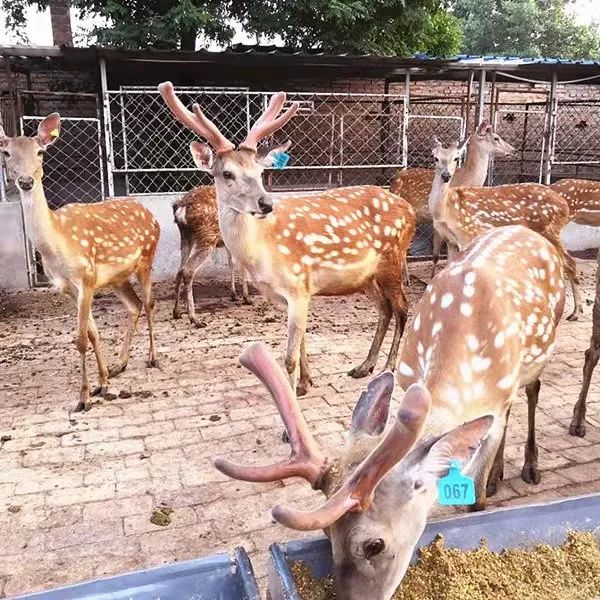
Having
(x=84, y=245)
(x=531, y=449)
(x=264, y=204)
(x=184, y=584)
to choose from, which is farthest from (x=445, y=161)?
(x=184, y=584)

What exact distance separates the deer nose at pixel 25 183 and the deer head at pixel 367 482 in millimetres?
3339

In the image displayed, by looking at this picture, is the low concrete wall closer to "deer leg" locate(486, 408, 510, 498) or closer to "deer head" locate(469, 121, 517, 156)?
"deer head" locate(469, 121, 517, 156)

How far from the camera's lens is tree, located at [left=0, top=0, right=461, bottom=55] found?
10.1 meters

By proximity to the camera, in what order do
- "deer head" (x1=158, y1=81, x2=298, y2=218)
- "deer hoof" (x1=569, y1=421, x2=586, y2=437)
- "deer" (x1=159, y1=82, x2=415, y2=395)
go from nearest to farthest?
"deer hoof" (x1=569, y1=421, x2=586, y2=437) → "deer head" (x1=158, y1=81, x2=298, y2=218) → "deer" (x1=159, y1=82, x2=415, y2=395)

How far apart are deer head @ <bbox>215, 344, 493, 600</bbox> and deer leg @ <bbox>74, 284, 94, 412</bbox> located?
2950 millimetres

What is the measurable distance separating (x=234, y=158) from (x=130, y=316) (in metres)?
1.87

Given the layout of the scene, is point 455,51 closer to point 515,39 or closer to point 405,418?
point 515,39

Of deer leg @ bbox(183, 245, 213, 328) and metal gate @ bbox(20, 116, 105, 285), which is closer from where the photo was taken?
deer leg @ bbox(183, 245, 213, 328)

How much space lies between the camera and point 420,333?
292 cm

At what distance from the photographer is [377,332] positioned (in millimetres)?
5328

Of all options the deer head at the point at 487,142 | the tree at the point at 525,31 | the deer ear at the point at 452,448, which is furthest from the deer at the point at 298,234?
the tree at the point at 525,31

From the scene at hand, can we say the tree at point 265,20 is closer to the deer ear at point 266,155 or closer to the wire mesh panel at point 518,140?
the wire mesh panel at point 518,140

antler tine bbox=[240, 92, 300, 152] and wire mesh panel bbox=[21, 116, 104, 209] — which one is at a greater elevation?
antler tine bbox=[240, 92, 300, 152]

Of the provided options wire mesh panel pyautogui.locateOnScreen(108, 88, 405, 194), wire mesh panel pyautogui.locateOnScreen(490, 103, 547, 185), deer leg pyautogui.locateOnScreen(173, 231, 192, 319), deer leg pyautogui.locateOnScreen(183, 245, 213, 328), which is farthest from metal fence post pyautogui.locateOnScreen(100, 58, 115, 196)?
wire mesh panel pyautogui.locateOnScreen(490, 103, 547, 185)
